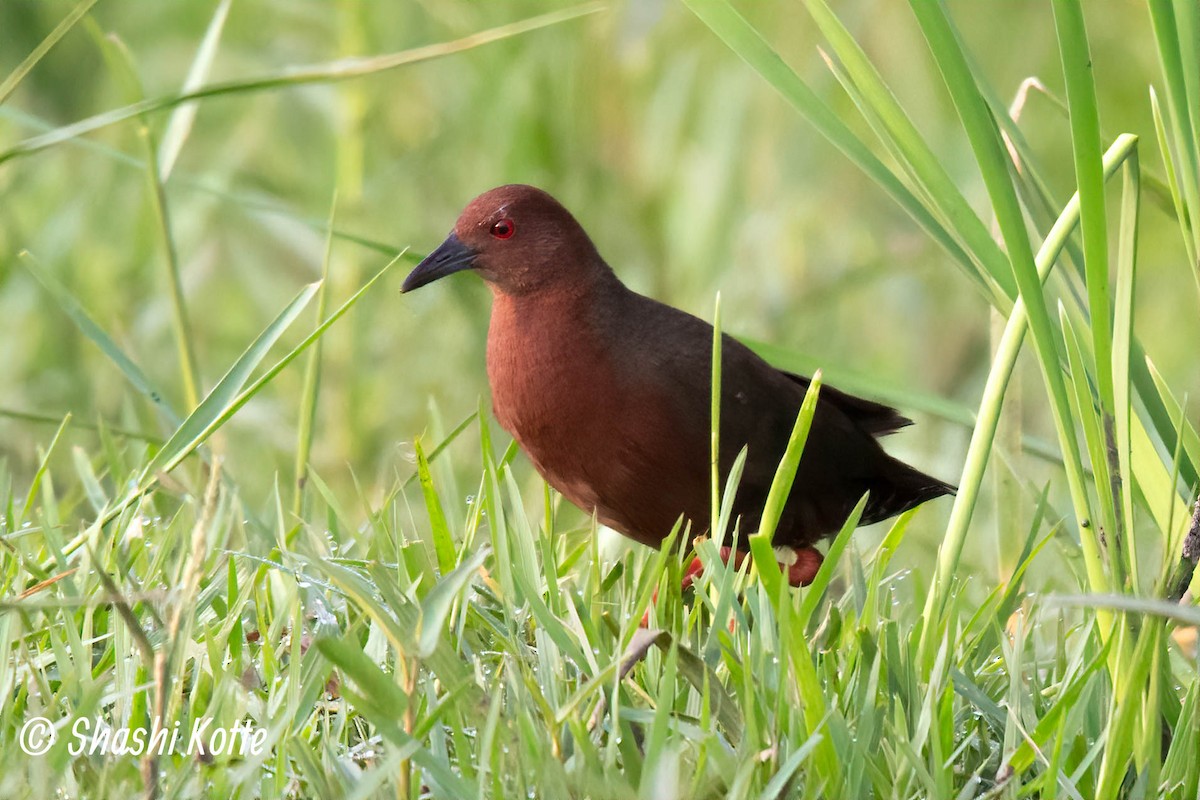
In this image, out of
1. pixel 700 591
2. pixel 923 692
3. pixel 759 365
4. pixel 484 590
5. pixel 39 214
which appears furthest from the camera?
pixel 39 214

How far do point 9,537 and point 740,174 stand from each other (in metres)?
3.84

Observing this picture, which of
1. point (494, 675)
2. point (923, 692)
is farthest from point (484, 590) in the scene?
point (923, 692)

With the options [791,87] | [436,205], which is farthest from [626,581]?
[436,205]

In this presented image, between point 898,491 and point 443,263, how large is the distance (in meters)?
1.29

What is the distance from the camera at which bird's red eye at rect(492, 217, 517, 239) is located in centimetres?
348

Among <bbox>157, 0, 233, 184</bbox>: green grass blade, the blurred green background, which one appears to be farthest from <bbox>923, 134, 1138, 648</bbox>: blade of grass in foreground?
the blurred green background

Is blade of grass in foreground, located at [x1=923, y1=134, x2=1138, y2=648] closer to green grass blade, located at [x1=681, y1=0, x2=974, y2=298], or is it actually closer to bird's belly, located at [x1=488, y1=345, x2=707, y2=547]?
green grass blade, located at [x1=681, y1=0, x2=974, y2=298]

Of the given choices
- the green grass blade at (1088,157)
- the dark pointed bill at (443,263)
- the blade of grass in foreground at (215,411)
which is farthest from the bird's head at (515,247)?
the green grass blade at (1088,157)

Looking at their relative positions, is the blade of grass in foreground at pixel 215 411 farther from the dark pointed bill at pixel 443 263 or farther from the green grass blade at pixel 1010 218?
the dark pointed bill at pixel 443 263

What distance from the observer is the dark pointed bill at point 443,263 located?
3.46m

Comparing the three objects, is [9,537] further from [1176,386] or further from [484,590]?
[1176,386]

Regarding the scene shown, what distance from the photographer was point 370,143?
21.2ft

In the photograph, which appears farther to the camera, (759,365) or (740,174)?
(740,174)

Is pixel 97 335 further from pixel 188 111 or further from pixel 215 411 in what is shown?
pixel 188 111
